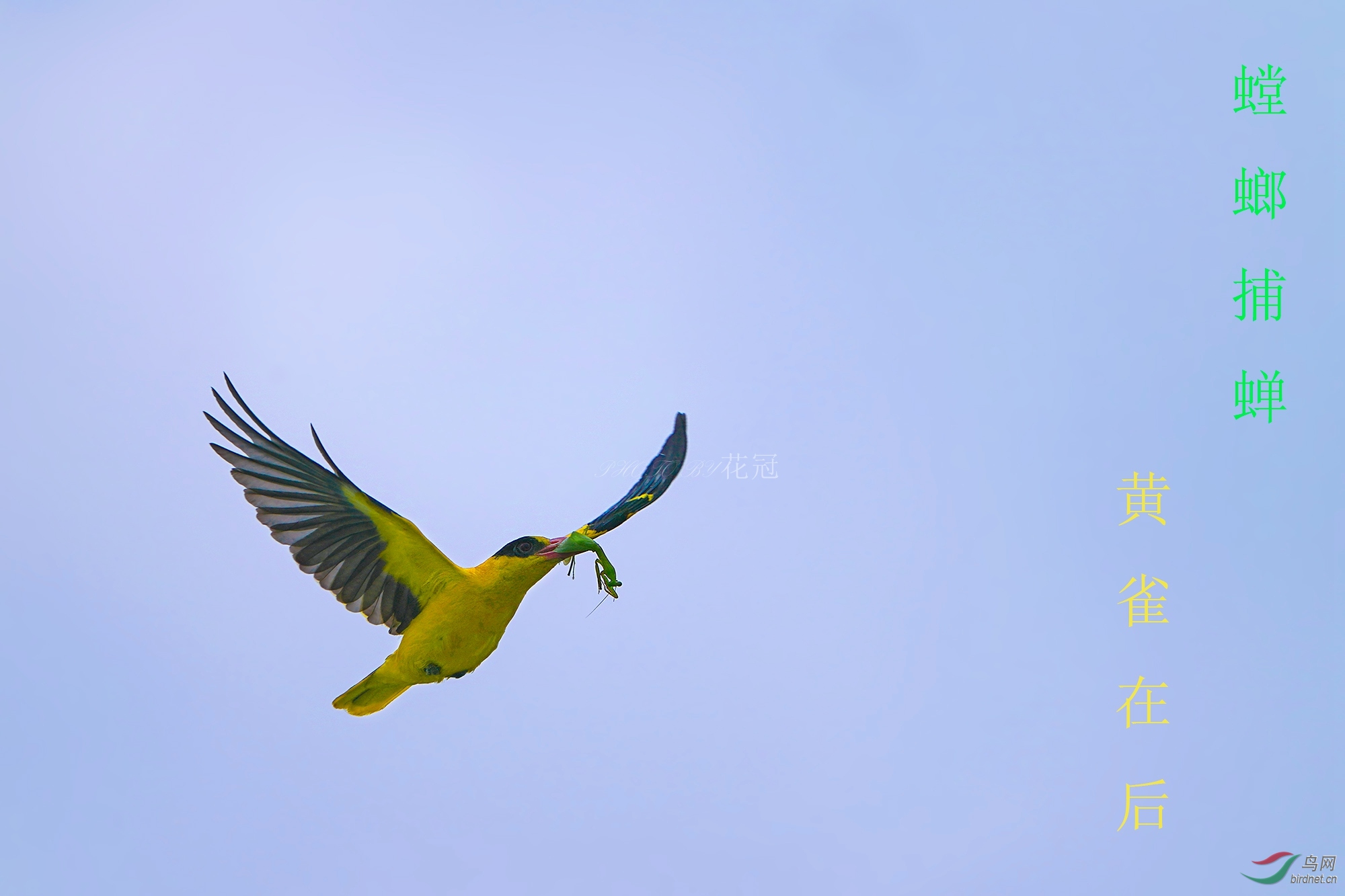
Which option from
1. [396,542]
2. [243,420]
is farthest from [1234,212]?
[243,420]

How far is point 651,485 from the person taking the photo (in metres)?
9.10

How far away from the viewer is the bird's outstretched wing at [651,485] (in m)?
8.38

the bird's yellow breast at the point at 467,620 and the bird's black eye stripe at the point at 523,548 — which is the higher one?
the bird's black eye stripe at the point at 523,548

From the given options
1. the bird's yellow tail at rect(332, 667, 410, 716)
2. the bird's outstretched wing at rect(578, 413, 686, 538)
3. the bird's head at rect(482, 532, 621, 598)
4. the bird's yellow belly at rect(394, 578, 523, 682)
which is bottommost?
the bird's yellow tail at rect(332, 667, 410, 716)

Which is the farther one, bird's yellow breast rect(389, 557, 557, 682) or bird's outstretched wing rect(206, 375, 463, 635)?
bird's outstretched wing rect(206, 375, 463, 635)

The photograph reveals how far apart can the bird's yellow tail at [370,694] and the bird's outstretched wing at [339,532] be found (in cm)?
37

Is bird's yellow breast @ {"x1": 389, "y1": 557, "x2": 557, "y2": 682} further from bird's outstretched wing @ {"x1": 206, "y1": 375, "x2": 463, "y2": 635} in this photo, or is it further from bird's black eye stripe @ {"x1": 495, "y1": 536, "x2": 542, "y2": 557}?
bird's outstretched wing @ {"x1": 206, "y1": 375, "x2": 463, "y2": 635}

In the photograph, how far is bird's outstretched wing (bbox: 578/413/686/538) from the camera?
27.5 ft

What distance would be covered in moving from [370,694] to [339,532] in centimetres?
125

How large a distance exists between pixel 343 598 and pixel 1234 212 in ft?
32.8

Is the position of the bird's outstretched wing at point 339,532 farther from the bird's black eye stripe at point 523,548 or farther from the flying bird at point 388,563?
the bird's black eye stripe at point 523,548

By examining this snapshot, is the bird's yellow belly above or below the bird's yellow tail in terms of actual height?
above

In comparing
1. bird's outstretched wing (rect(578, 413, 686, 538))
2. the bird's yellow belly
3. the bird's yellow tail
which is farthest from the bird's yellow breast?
bird's outstretched wing (rect(578, 413, 686, 538))

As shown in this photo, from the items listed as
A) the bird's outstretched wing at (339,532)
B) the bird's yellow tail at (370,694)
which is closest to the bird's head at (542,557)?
the bird's outstretched wing at (339,532)
